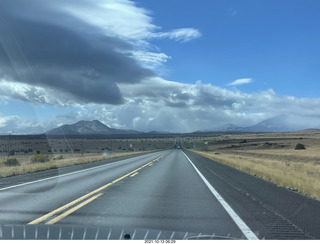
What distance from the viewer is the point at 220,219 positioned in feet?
25.7

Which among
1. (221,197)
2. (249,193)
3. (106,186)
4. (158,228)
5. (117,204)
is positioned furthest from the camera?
(106,186)

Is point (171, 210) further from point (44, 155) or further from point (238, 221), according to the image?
point (44, 155)

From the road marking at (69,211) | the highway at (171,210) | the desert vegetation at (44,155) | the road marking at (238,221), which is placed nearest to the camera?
the road marking at (238,221)

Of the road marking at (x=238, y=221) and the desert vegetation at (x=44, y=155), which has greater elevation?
the road marking at (x=238, y=221)

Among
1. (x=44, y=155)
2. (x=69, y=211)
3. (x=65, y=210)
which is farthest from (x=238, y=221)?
(x=44, y=155)

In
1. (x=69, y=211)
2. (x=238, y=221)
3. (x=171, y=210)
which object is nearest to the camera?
(x=238, y=221)

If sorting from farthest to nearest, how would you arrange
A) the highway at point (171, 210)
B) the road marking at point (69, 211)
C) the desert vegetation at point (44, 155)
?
the desert vegetation at point (44, 155) < the road marking at point (69, 211) < the highway at point (171, 210)

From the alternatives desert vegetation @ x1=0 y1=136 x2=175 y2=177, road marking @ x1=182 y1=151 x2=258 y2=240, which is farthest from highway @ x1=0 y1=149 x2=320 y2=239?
desert vegetation @ x1=0 y1=136 x2=175 y2=177

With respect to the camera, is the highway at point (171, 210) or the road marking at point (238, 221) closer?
the road marking at point (238, 221)

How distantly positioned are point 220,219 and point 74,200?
15.5ft

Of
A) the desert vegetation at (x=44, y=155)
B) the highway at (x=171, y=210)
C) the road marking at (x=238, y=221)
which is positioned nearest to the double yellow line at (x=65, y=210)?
the highway at (x=171, y=210)

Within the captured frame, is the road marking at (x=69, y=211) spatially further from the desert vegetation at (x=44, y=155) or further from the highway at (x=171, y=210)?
the desert vegetation at (x=44, y=155)
